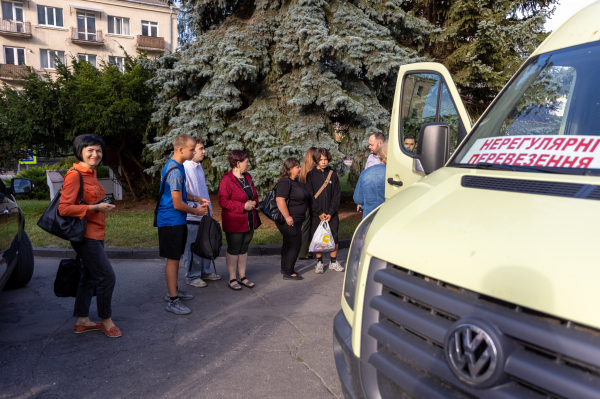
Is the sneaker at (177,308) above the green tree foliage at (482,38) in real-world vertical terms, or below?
below

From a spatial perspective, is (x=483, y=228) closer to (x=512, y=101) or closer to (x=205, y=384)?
(x=512, y=101)

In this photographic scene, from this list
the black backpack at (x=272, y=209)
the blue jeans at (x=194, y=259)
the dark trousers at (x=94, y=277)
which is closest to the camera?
the dark trousers at (x=94, y=277)

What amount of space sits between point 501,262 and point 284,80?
10161 mm

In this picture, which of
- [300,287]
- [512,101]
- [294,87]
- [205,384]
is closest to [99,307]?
[205,384]

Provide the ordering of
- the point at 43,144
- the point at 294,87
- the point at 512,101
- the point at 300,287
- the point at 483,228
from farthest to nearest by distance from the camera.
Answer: the point at 43,144, the point at 294,87, the point at 300,287, the point at 512,101, the point at 483,228

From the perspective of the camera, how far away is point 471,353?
5.04 feet

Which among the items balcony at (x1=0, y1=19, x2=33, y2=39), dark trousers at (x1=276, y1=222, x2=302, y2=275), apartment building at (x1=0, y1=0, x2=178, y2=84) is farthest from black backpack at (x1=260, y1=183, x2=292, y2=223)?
balcony at (x1=0, y1=19, x2=33, y2=39)

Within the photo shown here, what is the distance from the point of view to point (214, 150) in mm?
10781

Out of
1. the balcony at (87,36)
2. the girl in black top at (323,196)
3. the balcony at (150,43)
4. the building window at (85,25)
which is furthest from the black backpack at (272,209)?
the building window at (85,25)

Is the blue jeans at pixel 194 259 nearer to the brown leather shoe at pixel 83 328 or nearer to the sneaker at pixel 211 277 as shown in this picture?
the sneaker at pixel 211 277

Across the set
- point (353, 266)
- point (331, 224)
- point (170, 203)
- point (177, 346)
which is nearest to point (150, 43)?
point (331, 224)

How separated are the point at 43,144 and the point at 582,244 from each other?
14.7 meters

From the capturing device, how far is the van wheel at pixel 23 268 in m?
5.41

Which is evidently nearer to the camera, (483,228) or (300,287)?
(483,228)
